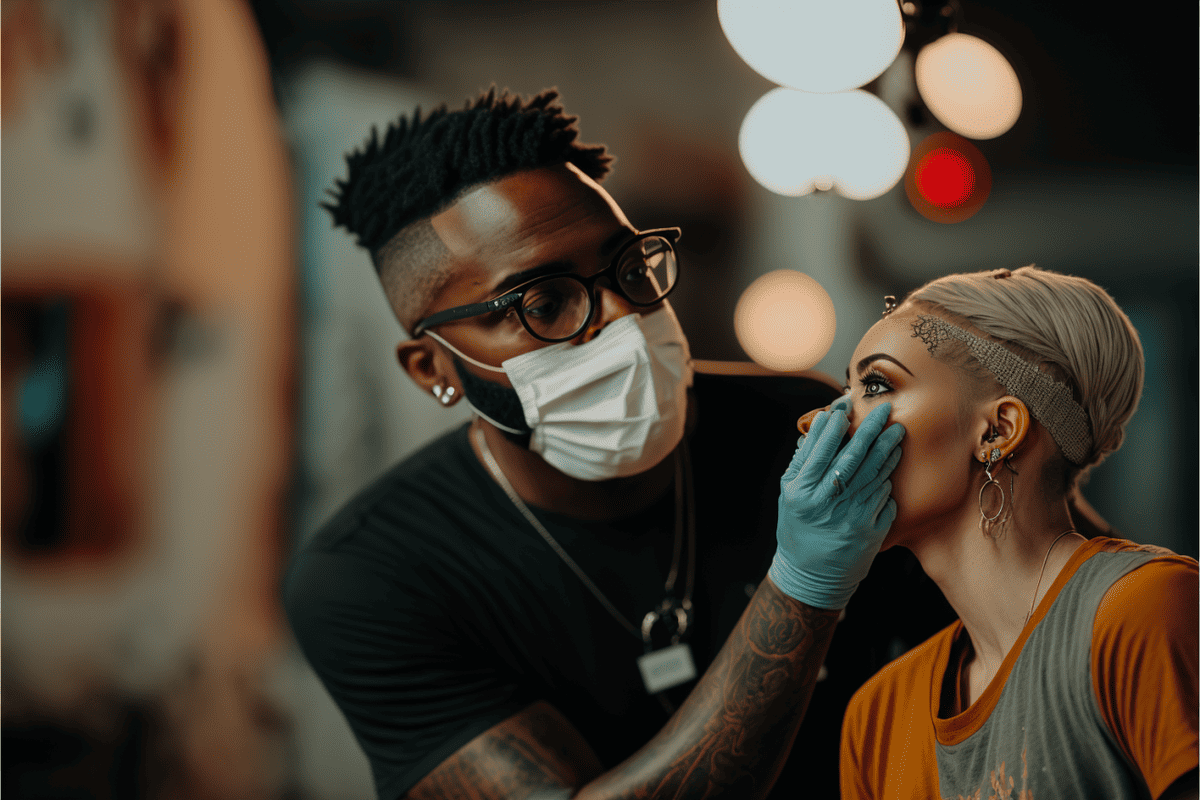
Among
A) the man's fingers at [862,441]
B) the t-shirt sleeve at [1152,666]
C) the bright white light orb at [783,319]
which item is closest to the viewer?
the t-shirt sleeve at [1152,666]

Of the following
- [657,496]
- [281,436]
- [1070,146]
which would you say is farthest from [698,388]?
[281,436]

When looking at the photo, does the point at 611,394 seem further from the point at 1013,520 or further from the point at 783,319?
the point at 1013,520

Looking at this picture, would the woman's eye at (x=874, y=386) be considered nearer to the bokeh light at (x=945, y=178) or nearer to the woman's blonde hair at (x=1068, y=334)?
the woman's blonde hair at (x=1068, y=334)

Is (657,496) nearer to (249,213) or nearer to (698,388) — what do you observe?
(698,388)

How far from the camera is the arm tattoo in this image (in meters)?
1.21

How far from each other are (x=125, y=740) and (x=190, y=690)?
16 cm

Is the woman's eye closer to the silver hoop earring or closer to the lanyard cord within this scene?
the silver hoop earring

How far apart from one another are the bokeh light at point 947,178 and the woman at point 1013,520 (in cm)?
57

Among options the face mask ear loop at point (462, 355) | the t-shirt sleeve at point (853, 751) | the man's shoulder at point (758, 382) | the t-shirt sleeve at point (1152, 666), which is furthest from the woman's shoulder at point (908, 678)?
the face mask ear loop at point (462, 355)

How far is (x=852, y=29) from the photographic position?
1457mm

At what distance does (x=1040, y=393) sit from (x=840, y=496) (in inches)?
10.8

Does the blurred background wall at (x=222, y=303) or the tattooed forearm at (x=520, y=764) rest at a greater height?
the blurred background wall at (x=222, y=303)

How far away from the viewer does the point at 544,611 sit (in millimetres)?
1556

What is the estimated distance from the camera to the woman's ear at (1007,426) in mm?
1079
